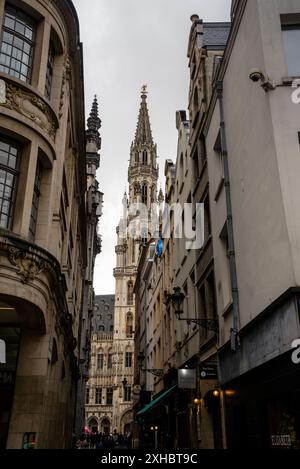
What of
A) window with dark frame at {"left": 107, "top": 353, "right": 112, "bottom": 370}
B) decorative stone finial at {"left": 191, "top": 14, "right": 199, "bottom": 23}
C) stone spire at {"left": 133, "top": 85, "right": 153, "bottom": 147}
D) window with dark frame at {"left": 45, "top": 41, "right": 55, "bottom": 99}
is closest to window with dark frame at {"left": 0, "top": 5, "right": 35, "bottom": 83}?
window with dark frame at {"left": 45, "top": 41, "right": 55, "bottom": 99}

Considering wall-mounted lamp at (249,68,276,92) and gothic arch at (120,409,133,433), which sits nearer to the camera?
wall-mounted lamp at (249,68,276,92)

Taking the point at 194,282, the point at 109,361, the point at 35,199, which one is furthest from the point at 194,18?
the point at 109,361

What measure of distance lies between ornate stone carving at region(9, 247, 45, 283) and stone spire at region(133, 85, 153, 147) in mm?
116092

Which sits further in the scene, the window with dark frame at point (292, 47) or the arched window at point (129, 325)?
the arched window at point (129, 325)

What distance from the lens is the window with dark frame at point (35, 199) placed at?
12.2 meters

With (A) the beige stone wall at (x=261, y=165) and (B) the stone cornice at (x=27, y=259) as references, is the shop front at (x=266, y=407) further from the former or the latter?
(B) the stone cornice at (x=27, y=259)

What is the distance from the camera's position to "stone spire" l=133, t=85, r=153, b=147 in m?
125

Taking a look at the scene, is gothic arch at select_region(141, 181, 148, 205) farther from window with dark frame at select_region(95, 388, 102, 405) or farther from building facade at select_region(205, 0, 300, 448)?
building facade at select_region(205, 0, 300, 448)

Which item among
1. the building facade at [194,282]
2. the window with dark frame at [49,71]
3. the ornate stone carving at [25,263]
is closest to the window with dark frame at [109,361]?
the building facade at [194,282]

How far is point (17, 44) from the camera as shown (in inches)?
488

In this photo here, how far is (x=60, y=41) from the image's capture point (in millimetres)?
14070

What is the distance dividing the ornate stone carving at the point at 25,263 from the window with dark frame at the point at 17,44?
16.0ft

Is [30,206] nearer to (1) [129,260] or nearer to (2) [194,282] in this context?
(2) [194,282]
